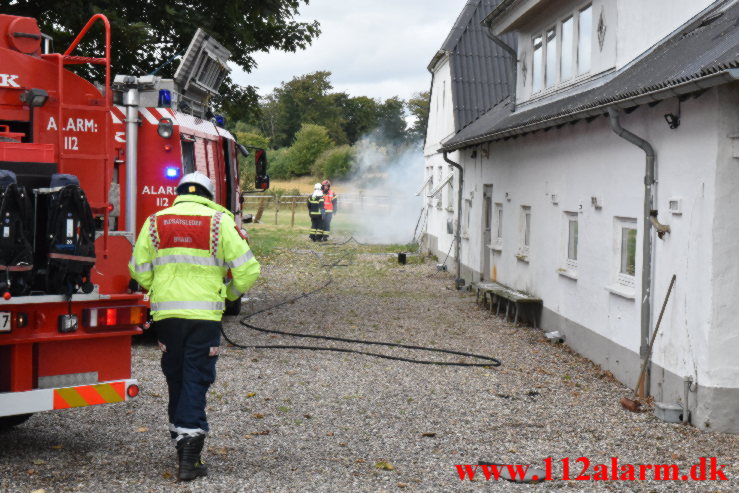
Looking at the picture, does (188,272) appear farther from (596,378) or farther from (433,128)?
(433,128)

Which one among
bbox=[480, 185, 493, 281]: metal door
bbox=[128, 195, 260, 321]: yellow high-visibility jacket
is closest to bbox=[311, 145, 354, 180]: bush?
bbox=[480, 185, 493, 281]: metal door

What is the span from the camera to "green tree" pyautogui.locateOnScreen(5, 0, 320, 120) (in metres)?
13.5

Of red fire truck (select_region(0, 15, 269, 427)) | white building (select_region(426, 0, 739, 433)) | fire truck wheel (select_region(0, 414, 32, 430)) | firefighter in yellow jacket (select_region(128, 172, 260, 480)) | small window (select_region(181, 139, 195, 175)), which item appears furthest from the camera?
small window (select_region(181, 139, 195, 175))

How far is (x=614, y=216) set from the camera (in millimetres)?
10586

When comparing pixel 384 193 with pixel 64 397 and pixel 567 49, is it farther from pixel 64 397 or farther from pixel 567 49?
pixel 64 397

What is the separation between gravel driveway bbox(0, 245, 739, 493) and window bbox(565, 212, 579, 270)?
4.16 ft

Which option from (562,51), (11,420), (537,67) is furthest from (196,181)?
(537,67)

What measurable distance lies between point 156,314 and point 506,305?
32.2 ft

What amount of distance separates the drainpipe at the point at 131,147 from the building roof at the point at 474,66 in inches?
544

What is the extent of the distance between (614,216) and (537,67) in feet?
19.1

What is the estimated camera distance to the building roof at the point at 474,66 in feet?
78.3

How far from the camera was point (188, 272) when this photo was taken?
241 inches

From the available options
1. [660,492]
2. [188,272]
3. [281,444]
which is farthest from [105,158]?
[660,492]

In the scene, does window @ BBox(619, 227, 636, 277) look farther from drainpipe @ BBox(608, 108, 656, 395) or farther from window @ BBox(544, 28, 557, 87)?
window @ BBox(544, 28, 557, 87)
